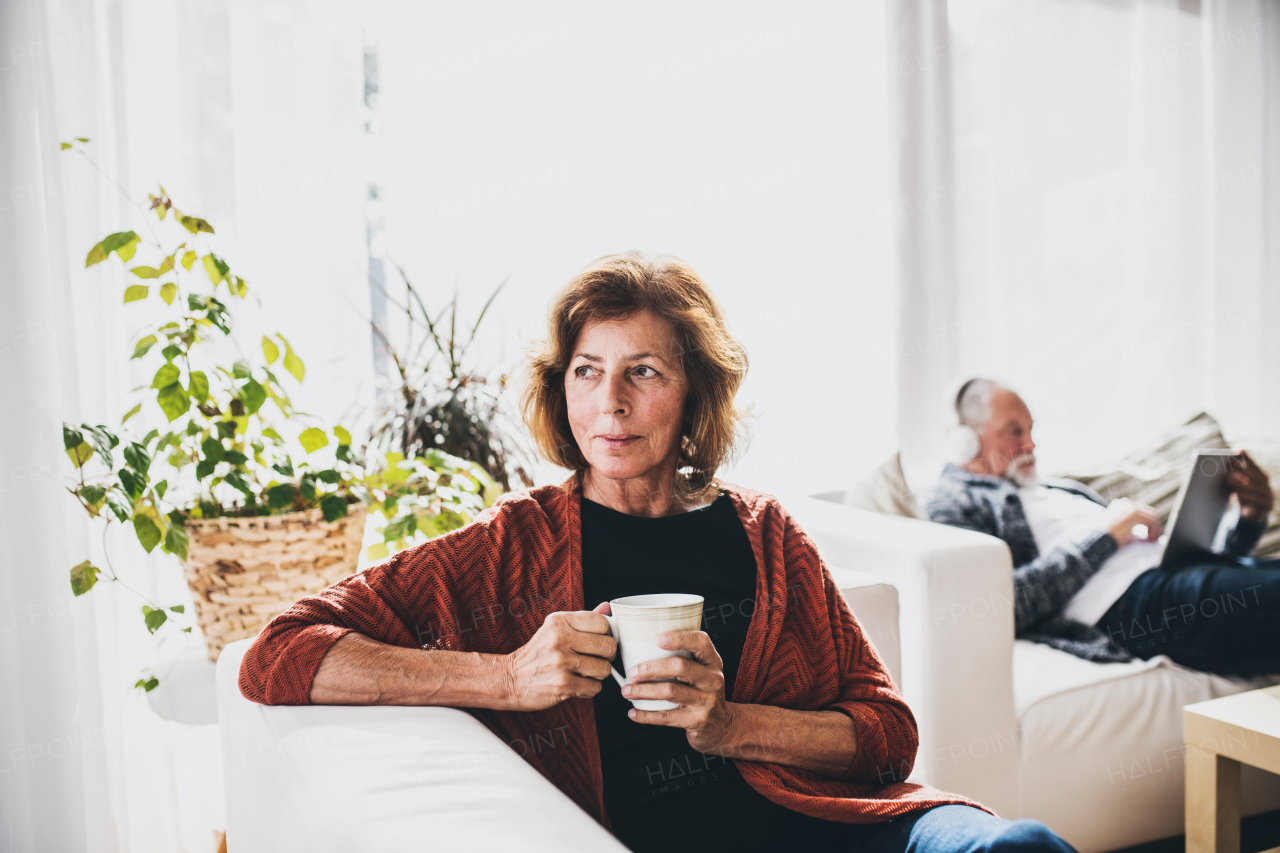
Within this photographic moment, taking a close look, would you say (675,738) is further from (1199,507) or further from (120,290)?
(1199,507)

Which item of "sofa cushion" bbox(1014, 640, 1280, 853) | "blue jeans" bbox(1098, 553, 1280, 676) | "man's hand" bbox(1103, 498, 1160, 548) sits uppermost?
"man's hand" bbox(1103, 498, 1160, 548)

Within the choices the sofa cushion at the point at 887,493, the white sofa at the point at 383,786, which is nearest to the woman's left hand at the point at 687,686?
the white sofa at the point at 383,786

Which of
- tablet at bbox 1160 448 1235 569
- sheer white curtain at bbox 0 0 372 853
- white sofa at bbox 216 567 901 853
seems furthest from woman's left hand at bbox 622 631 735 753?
tablet at bbox 1160 448 1235 569

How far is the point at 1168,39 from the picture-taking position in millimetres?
3410

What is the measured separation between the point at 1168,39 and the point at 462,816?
155 inches

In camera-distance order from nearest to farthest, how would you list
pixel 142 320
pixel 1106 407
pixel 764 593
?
pixel 764 593 → pixel 142 320 → pixel 1106 407

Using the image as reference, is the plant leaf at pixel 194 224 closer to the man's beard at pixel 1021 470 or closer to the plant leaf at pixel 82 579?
the plant leaf at pixel 82 579

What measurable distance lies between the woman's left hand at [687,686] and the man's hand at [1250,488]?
1.83 metres

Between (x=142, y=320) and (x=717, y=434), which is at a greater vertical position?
(x=142, y=320)

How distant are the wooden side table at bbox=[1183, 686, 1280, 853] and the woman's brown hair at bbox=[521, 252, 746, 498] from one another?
1.10 m

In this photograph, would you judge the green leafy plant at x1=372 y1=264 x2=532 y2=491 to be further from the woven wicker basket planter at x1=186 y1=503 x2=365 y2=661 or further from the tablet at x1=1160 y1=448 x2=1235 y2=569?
the tablet at x1=1160 y1=448 x2=1235 y2=569

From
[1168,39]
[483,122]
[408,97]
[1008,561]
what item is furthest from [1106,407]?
[408,97]

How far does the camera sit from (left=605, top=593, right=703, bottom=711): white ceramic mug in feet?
2.85

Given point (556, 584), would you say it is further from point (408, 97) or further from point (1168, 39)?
point (1168, 39)
